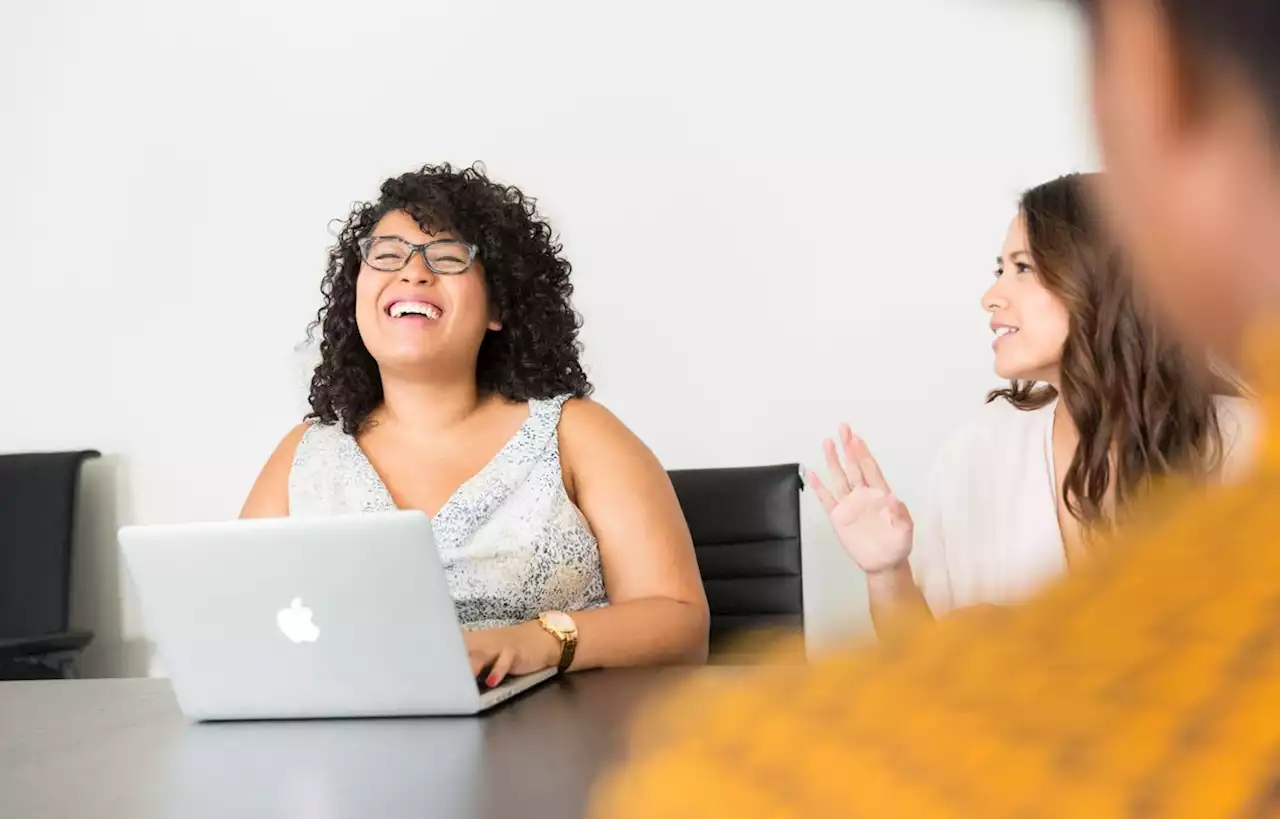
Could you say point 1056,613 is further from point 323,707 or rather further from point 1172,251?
point 323,707

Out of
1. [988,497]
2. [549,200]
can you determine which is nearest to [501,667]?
[988,497]

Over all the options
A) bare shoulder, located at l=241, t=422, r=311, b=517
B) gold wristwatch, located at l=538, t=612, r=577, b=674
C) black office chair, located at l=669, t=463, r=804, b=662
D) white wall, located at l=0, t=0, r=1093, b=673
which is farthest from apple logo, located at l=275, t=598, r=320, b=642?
white wall, located at l=0, t=0, r=1093, b=673

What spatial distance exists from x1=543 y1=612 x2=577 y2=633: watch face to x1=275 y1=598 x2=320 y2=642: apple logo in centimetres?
34

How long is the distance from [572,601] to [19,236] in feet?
7.39

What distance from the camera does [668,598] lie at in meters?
1.83

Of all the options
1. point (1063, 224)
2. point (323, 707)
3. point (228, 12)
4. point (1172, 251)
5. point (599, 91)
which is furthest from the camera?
point (228, 12)

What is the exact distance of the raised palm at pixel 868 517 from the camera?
1.72 meters

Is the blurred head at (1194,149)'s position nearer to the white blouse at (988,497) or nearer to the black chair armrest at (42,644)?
the white blouse at (988,497)

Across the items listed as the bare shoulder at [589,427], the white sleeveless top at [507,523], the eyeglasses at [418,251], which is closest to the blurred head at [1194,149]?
the white sleeveless top at [507,523]

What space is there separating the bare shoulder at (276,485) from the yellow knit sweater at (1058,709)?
6.47 feet

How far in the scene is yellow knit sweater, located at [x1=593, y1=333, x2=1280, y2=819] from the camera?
0.47ft

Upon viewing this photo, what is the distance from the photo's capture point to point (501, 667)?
1406 millimetres

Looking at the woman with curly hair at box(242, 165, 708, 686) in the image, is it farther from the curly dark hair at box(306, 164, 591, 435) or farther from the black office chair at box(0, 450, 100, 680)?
the black office chair at box(0, 450, 100, 680)

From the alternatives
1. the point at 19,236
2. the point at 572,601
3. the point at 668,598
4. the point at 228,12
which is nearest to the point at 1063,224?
the point at 668,598
